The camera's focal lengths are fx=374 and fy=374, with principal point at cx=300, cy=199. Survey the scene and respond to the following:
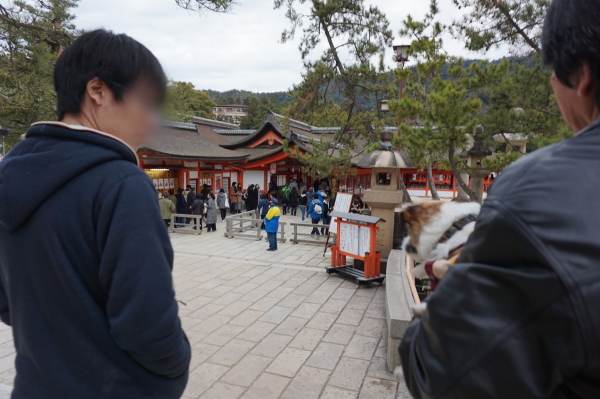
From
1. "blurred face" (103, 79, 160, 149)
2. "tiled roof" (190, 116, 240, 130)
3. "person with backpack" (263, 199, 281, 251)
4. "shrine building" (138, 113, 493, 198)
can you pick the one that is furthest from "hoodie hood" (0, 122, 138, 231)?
"tiled roof" (190, 116, 240, 130)

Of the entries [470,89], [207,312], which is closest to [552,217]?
[207,312]

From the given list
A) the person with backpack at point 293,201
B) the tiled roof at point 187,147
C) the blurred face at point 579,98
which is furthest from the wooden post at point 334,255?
the person with backpack at point 293,201

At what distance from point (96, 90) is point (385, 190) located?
255 inches

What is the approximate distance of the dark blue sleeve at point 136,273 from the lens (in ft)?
3.23

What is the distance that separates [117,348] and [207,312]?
164 inches

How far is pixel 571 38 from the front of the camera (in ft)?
2.52

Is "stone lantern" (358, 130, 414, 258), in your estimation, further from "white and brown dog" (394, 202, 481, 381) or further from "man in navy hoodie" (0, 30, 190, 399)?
"man in navy hoodie" (0, 30, 190, 399)

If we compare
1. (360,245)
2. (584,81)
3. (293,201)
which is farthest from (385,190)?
(293,201)

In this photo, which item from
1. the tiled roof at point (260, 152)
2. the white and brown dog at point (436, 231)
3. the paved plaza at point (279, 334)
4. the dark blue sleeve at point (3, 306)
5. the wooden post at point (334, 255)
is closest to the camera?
the white and brown dog at point (436, 231)

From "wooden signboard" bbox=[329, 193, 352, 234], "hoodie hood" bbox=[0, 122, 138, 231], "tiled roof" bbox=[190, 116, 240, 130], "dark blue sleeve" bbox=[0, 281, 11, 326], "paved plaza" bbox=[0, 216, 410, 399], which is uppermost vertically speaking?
"tiled roof" bbox=[190, 116, 240, 130]

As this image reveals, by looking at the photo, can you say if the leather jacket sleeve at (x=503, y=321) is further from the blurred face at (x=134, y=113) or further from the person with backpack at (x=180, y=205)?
the person with backpack at (x=180, y=205)

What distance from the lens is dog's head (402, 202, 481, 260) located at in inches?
40.7

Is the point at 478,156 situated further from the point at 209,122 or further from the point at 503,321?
the point at 209,122

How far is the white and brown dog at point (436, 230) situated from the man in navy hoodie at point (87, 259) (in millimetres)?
707
